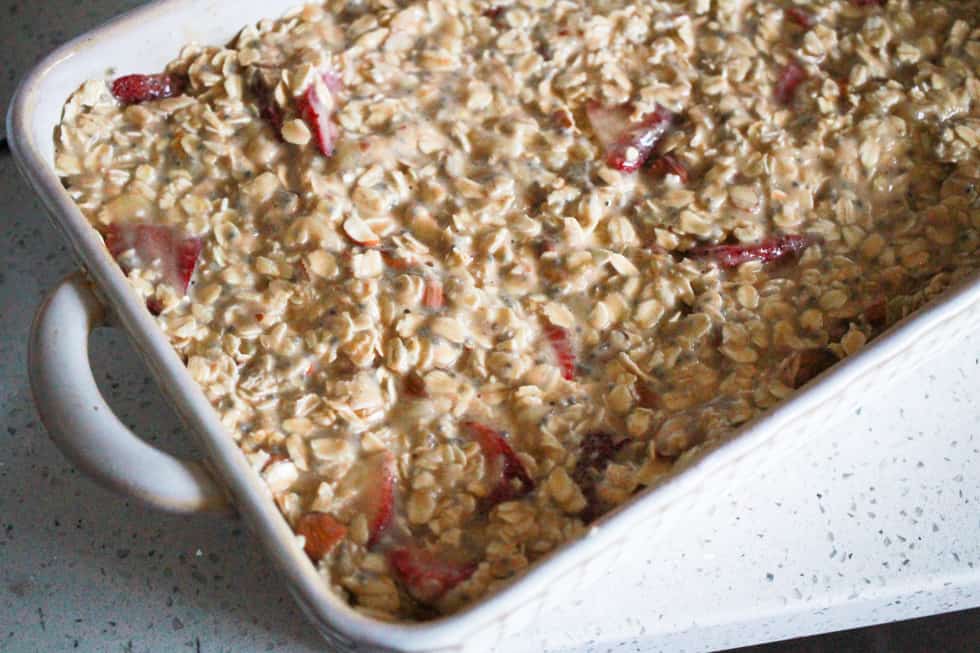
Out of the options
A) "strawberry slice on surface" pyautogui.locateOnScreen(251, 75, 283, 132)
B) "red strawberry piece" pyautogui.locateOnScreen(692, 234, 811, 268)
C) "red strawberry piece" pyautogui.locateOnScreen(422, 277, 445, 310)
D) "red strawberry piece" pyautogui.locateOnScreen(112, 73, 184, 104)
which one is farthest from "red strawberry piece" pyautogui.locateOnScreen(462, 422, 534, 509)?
"red strawberry piece" pyautogui.locateOnScreen(112, 73, 184, 104)

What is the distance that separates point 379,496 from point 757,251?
0.46m

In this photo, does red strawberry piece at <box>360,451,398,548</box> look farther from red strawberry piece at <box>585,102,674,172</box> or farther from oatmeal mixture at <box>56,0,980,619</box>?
red strawberry piece at <box>585,102,674,172</box>

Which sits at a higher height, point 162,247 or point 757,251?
point 162,247

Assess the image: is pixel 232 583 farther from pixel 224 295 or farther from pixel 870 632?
pixel 870 632

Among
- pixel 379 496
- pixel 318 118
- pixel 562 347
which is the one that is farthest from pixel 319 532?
pixel 318 118

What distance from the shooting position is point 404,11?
1.27 metres

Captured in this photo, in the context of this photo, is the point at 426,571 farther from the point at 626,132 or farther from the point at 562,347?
the point at 626,132

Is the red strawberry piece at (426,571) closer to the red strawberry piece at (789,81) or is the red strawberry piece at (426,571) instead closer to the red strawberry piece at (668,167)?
the red strawberry piece at (668,167)

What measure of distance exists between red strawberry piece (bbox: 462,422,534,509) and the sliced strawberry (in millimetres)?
326

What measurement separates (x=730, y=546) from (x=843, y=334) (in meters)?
0.24

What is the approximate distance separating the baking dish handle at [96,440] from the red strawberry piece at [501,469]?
0.76ft

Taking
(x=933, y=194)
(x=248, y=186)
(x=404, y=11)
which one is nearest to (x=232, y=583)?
(x=248, y=186)

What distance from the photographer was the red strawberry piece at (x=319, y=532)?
97 cm

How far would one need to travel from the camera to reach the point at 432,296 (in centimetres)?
111
